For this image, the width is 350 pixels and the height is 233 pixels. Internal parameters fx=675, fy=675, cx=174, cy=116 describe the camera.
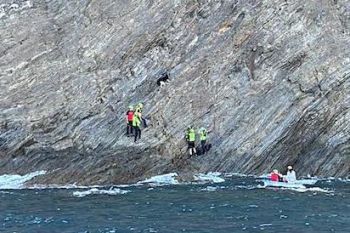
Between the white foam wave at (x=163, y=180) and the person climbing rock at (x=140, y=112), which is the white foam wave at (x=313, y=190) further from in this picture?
the person climbing rock at (x=140, y=112)

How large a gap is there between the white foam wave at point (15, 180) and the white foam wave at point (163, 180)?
6.14 meters

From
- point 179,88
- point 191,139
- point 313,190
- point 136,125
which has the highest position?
point 179,88

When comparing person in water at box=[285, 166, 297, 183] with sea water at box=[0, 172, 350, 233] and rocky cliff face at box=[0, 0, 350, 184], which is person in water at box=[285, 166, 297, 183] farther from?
rocky cliff face at box=[0, 0, 350, 184]

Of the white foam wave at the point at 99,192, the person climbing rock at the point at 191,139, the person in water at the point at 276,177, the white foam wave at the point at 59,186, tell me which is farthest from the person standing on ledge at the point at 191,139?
the white foam wave at the point at 59,186

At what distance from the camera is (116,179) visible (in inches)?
1486

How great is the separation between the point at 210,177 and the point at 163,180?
2.69 metres

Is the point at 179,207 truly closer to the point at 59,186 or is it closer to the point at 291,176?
the point at 291,176

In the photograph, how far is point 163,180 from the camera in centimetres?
3806

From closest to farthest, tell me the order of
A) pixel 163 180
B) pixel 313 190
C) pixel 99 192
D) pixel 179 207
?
1. pixel 179 207
2. pixel 313 190
3. pixel 99 192
4. pixel 163 180

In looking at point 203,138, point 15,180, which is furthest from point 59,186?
point 203,138

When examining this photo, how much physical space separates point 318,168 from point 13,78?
2017 centimetres

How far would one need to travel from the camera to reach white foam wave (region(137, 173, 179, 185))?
37594mm

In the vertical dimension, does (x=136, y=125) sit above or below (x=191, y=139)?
above

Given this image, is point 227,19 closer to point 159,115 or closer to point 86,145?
point 159,115
